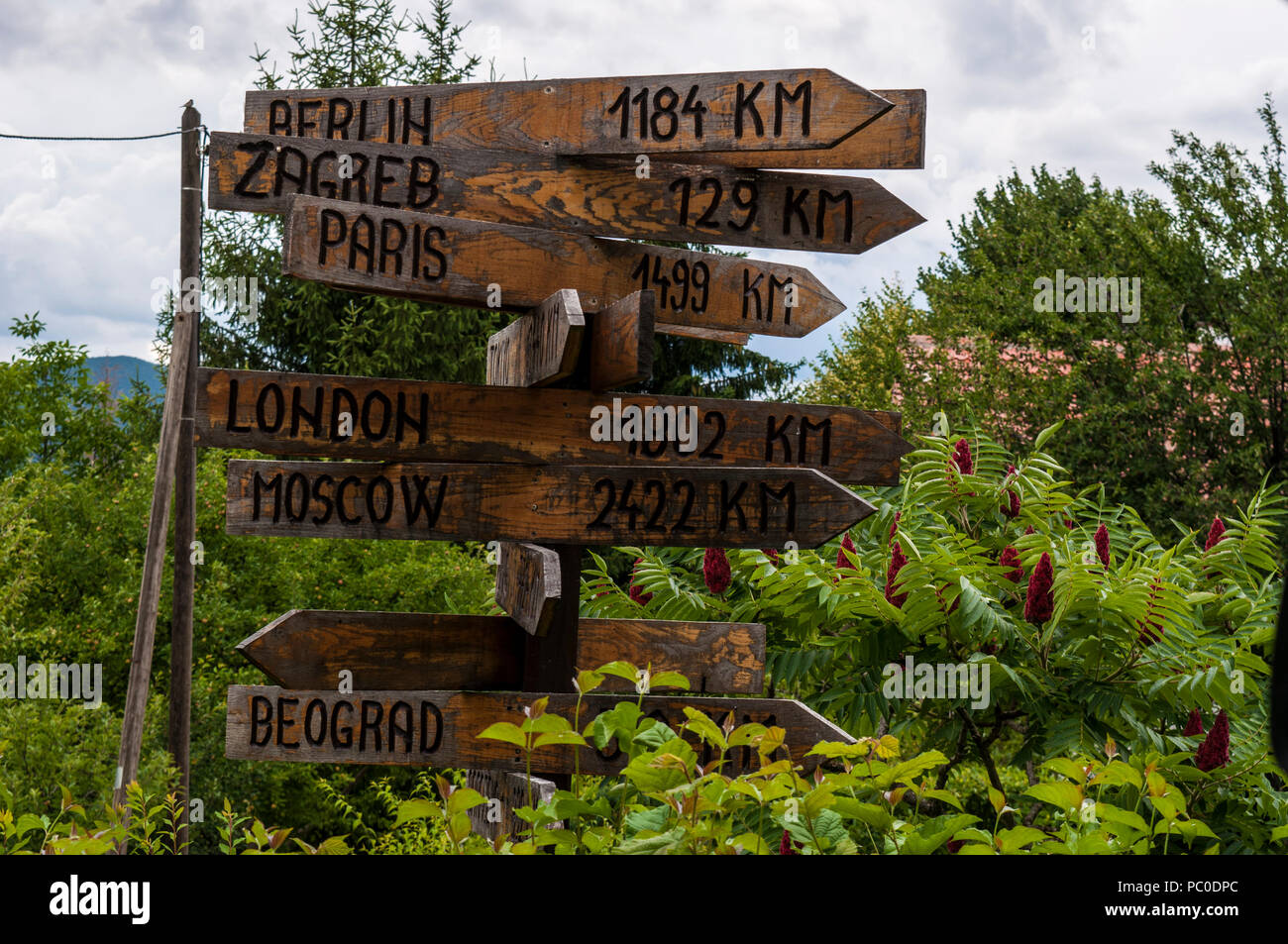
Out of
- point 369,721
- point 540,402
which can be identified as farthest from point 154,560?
point 540,402

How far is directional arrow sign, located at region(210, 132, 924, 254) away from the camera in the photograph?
3301mm

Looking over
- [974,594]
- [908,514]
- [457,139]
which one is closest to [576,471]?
[457,139]

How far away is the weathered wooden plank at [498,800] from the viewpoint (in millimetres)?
3285

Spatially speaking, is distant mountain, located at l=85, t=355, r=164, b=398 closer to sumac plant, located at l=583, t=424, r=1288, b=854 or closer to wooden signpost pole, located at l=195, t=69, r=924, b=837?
sumac plant, located at l=583, t=424, r=1288, b=854

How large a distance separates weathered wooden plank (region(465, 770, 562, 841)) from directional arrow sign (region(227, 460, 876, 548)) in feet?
2.28

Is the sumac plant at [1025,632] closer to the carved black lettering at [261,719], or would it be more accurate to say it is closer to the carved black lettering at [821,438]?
the carved black lettering at [821,438]

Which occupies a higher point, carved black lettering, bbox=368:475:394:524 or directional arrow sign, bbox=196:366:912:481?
directional arrow sign, bbox=196:366:912:481

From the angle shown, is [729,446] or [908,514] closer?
[729,446]

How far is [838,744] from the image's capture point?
1938mm

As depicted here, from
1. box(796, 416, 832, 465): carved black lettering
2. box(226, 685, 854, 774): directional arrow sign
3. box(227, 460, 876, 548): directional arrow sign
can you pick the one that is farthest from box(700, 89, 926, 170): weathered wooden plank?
box(226, 685, 854, 774): directional arrow sign

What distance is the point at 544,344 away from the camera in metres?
3.25

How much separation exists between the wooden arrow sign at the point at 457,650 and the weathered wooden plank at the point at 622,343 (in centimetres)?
78
